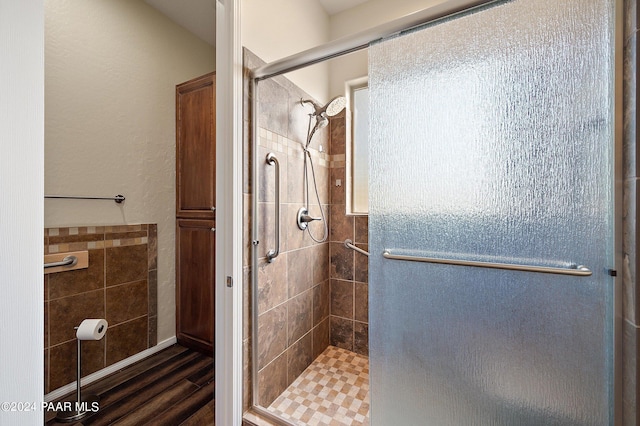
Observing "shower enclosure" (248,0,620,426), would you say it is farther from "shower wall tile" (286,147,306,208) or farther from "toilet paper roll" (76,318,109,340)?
"toilet paper roll" (76,318,109,340)

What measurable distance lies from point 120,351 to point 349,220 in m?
1.82

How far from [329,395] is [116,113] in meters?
2.26

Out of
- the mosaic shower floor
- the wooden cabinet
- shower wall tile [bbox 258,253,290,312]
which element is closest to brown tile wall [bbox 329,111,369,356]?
the mosaic shower floor

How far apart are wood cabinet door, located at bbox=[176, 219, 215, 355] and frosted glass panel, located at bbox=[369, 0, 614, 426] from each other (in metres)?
1.37

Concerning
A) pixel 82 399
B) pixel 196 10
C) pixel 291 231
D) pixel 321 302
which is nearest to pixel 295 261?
pixel 291 231

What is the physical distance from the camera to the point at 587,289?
761mm

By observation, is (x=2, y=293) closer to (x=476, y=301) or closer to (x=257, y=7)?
(x=476, y=301)

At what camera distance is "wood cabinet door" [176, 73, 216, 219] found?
1959 millimetres

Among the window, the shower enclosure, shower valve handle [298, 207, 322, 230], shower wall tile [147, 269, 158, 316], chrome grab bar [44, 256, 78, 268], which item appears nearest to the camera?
the shower enclosure

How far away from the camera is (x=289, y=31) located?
5.49 feet

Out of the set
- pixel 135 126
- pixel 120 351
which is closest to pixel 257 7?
pixel 135 126

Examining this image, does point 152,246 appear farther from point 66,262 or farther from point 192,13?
point 192,13

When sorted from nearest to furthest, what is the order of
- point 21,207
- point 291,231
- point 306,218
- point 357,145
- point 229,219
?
point 21,207, point 229,219, point 291,231, point 306,218, point 357,145

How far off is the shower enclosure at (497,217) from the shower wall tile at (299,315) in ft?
2.33
